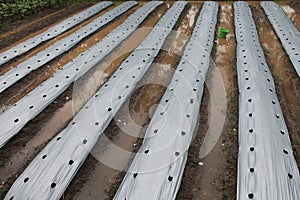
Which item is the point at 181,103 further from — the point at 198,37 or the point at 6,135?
the point at 198,37

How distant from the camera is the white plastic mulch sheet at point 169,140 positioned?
8.66 feet

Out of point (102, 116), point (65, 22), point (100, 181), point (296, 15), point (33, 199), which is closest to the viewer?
point (33, 199)

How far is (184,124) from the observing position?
348cm

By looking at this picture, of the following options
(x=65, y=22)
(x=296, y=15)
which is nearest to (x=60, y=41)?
(x=65, y=22)

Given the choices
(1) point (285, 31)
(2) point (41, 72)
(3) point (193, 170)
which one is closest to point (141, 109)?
(3) point (193, 170)

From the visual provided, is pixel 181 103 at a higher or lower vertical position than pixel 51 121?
higher

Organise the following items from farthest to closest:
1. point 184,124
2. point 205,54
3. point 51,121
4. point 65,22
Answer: point 65,22
point 205,54
point 51,121
point 184,124

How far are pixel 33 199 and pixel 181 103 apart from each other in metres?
2.25

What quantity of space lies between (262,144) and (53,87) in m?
3.32

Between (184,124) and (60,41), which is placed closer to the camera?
(184,124)

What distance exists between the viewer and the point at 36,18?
825 cm

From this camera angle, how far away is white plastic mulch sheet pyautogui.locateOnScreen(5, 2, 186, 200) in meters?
2.72

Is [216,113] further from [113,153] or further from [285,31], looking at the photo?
[285,31]

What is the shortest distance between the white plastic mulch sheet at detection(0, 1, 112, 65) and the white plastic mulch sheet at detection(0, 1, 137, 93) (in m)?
0.48
